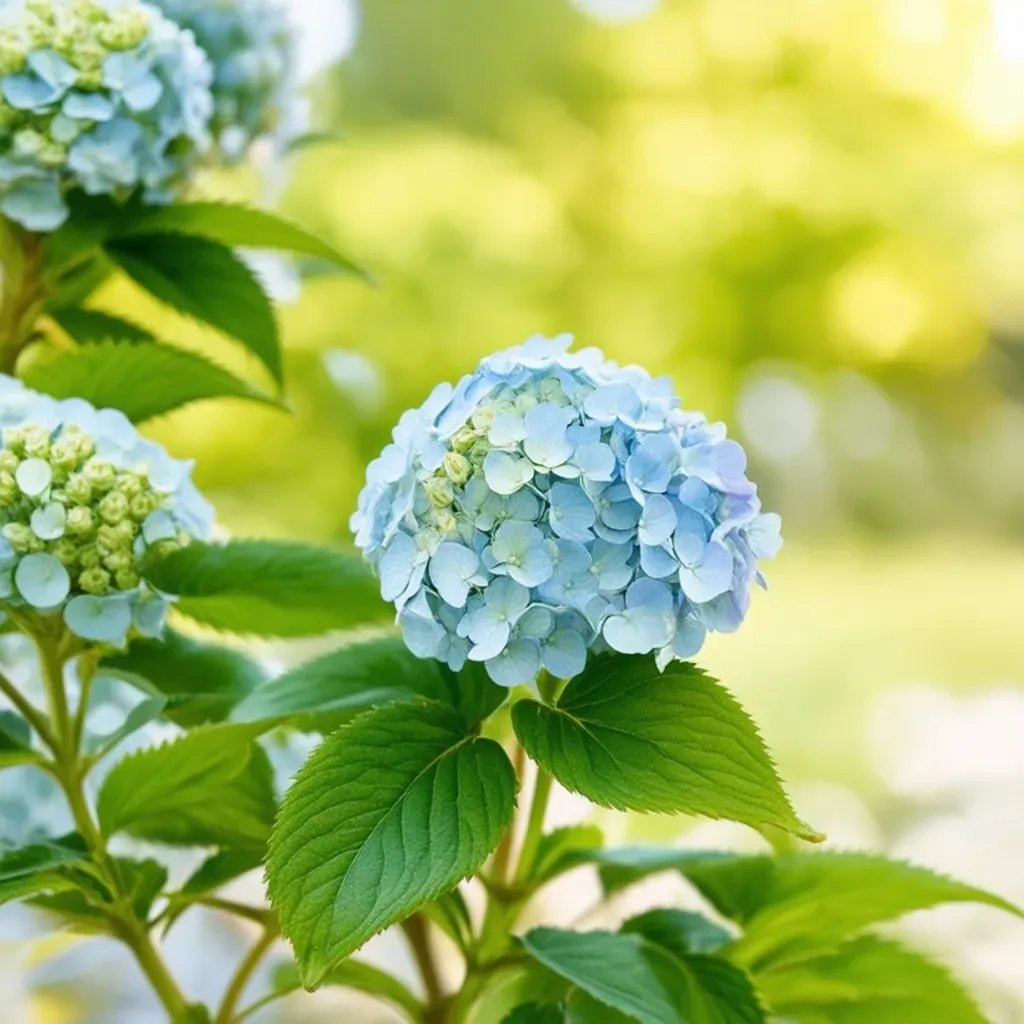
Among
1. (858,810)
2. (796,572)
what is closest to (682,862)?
(858,810)

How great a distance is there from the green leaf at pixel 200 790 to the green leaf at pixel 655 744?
129 millimetres

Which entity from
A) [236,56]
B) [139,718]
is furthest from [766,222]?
[139,718]

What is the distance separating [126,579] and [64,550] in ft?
0.09

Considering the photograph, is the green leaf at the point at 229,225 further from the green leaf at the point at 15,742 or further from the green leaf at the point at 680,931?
the green leaf at the point at 680,931

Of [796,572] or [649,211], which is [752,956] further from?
[649,211]

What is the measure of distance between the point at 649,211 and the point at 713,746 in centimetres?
162

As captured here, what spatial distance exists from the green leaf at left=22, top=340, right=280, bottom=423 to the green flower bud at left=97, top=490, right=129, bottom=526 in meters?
0.11

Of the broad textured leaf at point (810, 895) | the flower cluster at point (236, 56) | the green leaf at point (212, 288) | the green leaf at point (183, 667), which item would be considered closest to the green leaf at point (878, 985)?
the broad textured leaf at point (810, 895)

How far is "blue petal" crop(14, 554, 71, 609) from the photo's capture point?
0.47m

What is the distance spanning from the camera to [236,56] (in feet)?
2.36

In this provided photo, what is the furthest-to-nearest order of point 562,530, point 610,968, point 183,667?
point 183,667 → point 610,968 → point 562,530

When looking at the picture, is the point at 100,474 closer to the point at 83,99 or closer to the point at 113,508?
the point at 113,508

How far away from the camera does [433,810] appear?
1.43 ft

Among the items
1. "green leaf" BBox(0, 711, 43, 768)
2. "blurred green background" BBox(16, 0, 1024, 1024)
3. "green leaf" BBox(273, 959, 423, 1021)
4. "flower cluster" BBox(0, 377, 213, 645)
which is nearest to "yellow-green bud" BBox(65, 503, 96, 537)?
"flower cluster" BBox(0, 377, 213, 645)
